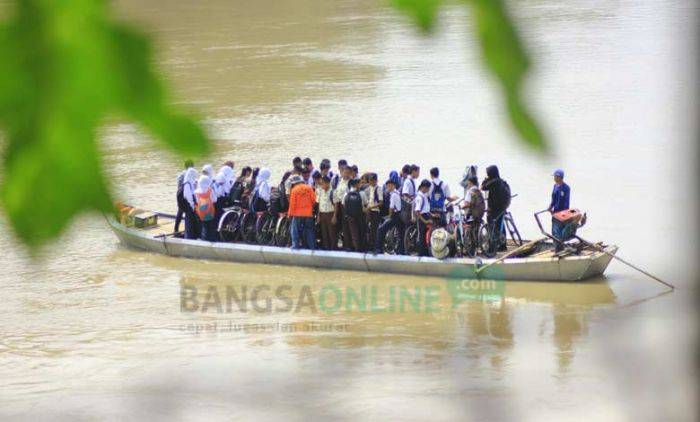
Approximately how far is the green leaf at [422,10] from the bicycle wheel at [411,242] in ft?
47.9

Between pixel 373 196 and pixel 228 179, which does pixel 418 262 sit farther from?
pixel 228 179

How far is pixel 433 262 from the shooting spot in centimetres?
1520

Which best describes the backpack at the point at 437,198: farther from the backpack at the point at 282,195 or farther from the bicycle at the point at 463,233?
the backpack at the point at 282,195

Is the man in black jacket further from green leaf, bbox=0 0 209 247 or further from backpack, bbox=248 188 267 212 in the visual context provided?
green leaf, bbox=0 0 209 247

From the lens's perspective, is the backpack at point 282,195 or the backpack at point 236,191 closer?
the backpack at point 282,195

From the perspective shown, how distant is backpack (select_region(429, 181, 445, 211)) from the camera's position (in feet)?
48.1

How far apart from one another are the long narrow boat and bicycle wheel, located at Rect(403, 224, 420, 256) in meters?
0.21

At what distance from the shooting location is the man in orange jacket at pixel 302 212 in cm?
1492

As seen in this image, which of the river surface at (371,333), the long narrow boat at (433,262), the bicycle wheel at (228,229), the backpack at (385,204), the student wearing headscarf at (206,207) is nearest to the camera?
the river surface at (371,333)

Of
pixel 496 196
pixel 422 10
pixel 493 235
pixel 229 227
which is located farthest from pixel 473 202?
pixel 422 10

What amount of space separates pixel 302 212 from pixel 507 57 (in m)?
14.6

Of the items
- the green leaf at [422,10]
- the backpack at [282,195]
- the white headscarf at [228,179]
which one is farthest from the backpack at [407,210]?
the green leaf at [422,10]

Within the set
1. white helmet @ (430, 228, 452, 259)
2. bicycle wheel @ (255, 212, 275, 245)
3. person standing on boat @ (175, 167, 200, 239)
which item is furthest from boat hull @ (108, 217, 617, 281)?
person standing on boat @ (175, 167, 200, 239)

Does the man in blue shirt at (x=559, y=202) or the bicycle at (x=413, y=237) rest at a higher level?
the man in blue shirt at (x=559, y=202)
